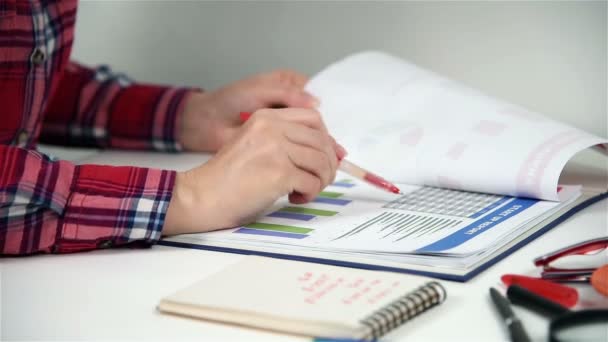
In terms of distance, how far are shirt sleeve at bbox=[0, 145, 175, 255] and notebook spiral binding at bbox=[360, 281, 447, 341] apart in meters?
0.28

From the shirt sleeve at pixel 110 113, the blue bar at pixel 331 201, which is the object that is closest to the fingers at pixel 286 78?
the shirt sleeve at pixel 110 113

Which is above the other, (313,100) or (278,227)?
(313,100)

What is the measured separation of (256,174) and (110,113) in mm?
515

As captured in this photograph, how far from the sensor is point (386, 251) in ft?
2.28

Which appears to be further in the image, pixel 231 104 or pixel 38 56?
pixel 231 104

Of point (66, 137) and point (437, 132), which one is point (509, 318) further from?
point (66, 137)

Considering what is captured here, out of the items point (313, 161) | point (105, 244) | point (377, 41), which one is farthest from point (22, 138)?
point (377, 41)

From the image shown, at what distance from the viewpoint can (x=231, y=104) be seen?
1.15 metres

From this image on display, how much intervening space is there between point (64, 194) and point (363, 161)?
1.20 ft

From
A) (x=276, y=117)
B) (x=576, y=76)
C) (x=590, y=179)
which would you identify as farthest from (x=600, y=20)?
(x=276, y=117)

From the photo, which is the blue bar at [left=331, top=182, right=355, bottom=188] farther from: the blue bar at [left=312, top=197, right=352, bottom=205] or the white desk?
the white desk

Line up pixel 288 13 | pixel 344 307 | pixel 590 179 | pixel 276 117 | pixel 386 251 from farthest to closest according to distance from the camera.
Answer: pixel 288 13 → pixel 590 179 → pixel 276 117 → pixel 386 251 → pixel 344 307

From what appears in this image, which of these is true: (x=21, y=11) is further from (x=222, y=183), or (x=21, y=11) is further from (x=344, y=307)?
(x=344, y=307)

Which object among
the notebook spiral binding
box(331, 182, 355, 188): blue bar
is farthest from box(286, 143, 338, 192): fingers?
the notebook spiral binding
